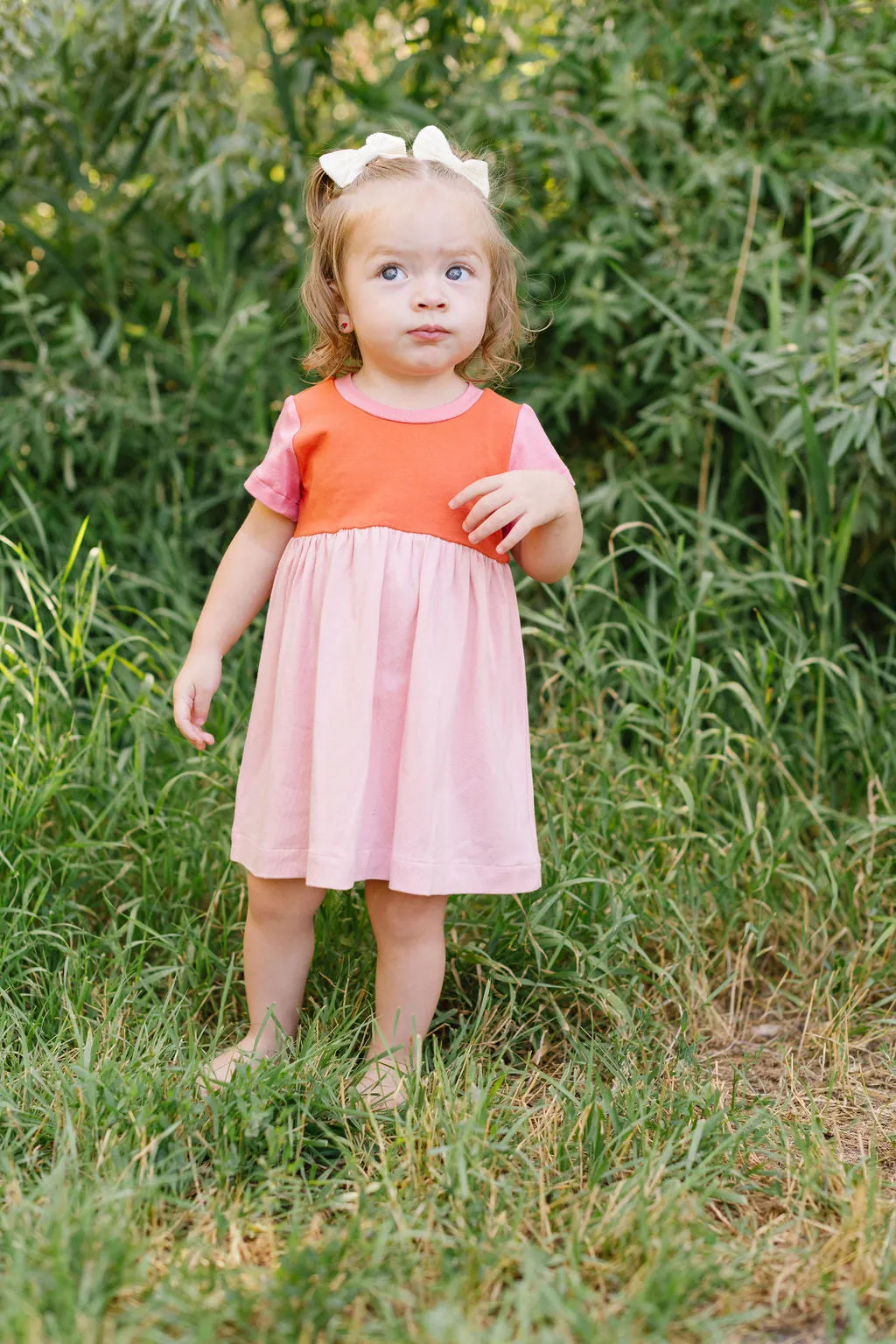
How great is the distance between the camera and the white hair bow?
184cm

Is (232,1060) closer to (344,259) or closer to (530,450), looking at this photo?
(530,450)

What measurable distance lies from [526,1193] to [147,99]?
260cm

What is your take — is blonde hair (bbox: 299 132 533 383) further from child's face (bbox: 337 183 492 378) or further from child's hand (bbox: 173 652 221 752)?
child's hand (bbox: 173 652 221 752)

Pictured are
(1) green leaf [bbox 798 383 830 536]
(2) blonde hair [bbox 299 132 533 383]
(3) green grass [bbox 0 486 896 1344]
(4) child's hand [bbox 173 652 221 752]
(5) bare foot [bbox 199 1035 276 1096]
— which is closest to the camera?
(3) green grass [bbox 0 486 896 1344]

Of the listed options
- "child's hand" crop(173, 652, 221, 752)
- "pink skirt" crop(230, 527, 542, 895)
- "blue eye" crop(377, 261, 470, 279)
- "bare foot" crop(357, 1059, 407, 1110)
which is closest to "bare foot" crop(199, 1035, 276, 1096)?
"bare foot" crop(357, 1059, 407, 1110)

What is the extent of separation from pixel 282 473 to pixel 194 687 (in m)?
0.35

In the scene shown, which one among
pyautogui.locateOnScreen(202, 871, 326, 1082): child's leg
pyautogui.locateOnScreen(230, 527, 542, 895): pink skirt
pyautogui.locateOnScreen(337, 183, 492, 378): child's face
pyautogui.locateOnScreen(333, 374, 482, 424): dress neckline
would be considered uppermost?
pyautogui.locateOnScreen(337, 183, 492, 378): child's face

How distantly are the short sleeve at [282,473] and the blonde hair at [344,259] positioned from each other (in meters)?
0.12

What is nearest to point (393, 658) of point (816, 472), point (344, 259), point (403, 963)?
point (403, 963)

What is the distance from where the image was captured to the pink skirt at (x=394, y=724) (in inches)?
70.6

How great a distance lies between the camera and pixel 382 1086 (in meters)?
1.87

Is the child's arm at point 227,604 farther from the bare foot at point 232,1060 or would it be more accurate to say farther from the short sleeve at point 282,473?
the bare foot at point 232,1060

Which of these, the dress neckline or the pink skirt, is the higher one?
the dress neckline

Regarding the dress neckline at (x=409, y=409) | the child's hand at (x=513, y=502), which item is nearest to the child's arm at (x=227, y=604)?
the dress neckline at (x=409, y=409)
